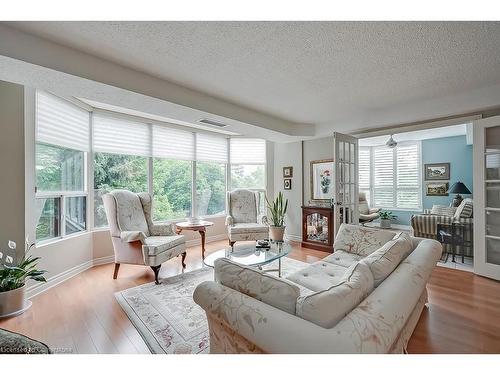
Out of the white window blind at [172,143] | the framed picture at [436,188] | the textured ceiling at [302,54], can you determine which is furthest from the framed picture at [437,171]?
the white window blind at [172,143]

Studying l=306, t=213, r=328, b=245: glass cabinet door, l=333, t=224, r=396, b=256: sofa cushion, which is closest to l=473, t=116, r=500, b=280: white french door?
l=333, t=224, r=396, b=256: sofa cushion

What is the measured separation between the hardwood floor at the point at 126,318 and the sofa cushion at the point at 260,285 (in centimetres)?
100

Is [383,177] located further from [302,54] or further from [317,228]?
[302,54]

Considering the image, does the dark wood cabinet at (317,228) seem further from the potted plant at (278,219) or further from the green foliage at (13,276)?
the green foliage at (13,276)

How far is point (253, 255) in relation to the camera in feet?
9.04

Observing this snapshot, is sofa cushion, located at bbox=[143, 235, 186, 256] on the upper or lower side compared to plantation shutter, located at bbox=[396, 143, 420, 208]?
lower

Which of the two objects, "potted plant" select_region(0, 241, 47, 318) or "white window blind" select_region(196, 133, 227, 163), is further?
"white window blind" select_region(196, 133, 227, 163)

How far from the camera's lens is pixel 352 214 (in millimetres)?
4059

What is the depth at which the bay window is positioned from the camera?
2.83 meters

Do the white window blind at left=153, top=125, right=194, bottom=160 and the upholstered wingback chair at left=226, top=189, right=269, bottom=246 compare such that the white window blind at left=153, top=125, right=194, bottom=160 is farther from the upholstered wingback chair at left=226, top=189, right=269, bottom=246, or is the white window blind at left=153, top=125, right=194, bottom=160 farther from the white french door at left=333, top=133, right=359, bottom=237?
the white french door at left=333, top=133, right=359, bottom=237

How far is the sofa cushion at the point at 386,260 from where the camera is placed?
1.34m

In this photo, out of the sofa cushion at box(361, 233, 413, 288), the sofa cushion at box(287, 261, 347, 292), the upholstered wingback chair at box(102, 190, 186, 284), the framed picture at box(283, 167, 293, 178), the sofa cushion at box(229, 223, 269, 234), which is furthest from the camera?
the framed picture at box(283, 167, 293, 178)

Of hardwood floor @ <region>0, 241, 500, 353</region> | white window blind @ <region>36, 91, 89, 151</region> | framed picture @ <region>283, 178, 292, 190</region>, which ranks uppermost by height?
white window blind @ <region>36, 91, 89, 151</region>

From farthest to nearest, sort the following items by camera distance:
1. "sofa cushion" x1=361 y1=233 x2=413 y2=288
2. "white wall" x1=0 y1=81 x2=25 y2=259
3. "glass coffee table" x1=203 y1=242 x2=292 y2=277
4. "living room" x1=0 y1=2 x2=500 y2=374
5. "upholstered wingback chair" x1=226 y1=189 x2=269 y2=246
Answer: "upholstered wingback chair" x1=226 y1=189 x2=269 y2=246 < "glass coffee table" x1=203 y1=242 x2=292 y2=277 < "white wall" x1=0 y1=81 x2=25 y2=259 < "sofa cushion" x1=361 y1=233 x2=413 y2=288 < "living room" x1=0 y1=2 x2=500 y2=374
